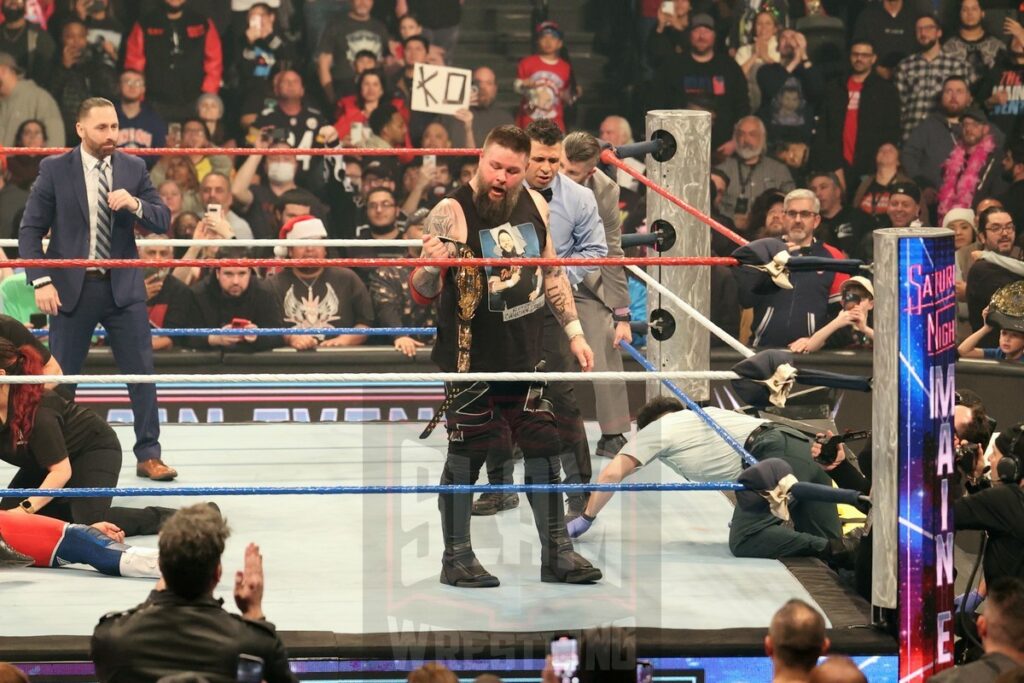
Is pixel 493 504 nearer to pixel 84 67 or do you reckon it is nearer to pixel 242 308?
pixel 242 308

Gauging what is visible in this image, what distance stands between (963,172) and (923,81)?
0.59 m

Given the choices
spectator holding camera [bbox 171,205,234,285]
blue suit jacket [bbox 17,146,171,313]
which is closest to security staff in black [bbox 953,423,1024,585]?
blue suit jacket [bbox 17,146,171,313]

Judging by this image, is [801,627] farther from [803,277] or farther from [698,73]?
[698,73]

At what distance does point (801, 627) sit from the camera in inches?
109

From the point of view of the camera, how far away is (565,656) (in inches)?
128

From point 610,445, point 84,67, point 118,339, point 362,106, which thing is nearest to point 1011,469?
point 610,445

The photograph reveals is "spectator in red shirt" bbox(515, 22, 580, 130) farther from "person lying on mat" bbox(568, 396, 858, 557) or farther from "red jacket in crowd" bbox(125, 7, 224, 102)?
"person lying on mat" bbox(568, 396, 858, 557)

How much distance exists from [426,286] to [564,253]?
1.07 m

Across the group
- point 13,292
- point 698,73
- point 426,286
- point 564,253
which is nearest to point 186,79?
point 13,292

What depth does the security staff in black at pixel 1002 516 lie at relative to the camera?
3.54 m

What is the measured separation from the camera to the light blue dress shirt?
4688 mm

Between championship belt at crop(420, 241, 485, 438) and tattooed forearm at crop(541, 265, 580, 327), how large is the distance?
0.25 m

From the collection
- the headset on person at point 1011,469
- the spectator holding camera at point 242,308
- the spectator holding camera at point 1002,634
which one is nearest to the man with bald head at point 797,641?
the spectator holding camera at point 1002,634

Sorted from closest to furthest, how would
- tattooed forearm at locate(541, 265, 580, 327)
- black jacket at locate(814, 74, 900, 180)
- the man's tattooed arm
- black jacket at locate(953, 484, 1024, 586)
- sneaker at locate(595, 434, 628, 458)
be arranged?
black jacket at locate(953, 484, 1024, 586), the man's tattooed arm, tattooed forearm at locate(541, 265, 580, 327), sneaker at locate(595, 434, 628, 458), black jacket at locate(814, 74, 900, 180)
